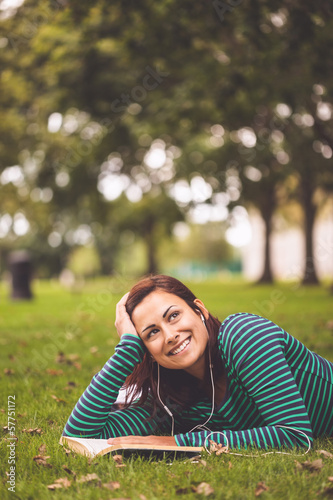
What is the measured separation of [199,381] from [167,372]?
22cm

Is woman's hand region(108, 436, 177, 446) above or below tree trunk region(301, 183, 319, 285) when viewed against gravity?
above

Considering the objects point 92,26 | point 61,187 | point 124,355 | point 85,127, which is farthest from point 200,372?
point 61,187

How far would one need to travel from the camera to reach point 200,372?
3320 mm

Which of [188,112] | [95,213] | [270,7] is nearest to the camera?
[270,7]

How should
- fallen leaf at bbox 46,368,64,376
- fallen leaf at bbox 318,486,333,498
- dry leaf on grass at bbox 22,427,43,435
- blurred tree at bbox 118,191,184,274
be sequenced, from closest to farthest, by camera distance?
fallen leaf at bbox 318,486,333,498
dry leaf on grass at bbox 22,427,43,435
fallen leaf at bbox 46,368,64,376
blurred tree at bbox 118,191,184,274

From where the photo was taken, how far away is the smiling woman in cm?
290

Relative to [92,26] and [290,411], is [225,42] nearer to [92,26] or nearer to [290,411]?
[92,26]

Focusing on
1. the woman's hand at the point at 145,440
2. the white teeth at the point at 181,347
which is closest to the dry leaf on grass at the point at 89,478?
the woman's hand at the point at 145,440

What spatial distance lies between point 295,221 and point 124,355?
3371 cm

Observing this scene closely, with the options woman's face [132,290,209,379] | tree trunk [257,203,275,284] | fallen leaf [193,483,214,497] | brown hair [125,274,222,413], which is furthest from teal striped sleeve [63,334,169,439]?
tree trunk [257,203,275,284]

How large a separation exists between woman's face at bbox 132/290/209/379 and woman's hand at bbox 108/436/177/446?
458 millimetres

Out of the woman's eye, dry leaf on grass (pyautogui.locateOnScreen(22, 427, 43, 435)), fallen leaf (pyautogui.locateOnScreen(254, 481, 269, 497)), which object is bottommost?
dry leaf on grass (pyautogui.locateOnScreen(22, 427, 43, 435))

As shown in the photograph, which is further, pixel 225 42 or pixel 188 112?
pixel 188 112

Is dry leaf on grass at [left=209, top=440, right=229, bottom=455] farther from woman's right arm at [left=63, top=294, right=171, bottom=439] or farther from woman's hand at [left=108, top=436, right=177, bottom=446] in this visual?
woman's right arm at [left=63, top=294, right=171, bottom=439]
